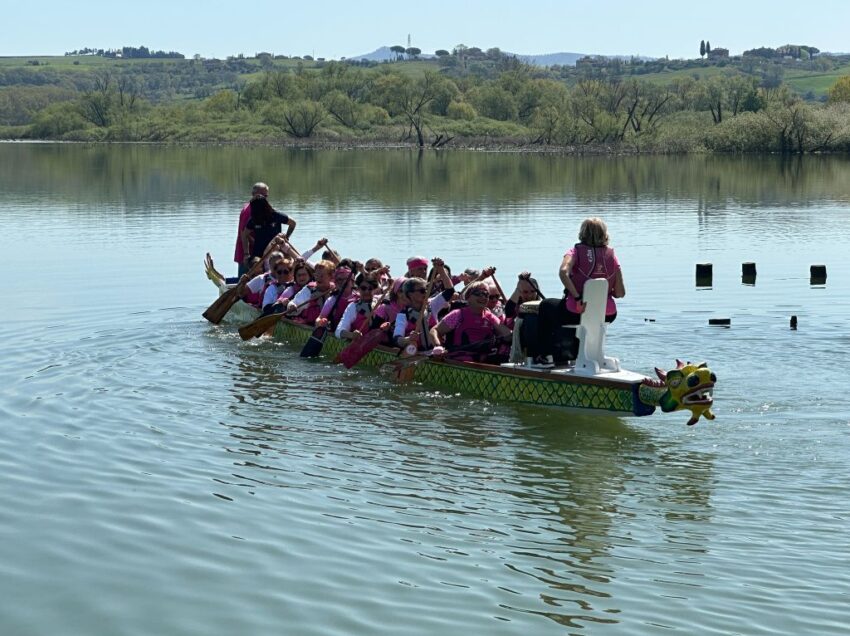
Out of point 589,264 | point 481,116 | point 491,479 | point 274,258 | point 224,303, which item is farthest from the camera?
point 481,116

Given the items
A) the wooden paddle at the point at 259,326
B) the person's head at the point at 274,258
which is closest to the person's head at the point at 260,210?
the person's head at the point at 274,258

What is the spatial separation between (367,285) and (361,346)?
3.27ft

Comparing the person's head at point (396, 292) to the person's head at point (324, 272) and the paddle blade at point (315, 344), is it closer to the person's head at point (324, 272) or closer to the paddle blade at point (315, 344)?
the paddle blade at point (315, 344)

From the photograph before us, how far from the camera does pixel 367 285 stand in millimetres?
18984

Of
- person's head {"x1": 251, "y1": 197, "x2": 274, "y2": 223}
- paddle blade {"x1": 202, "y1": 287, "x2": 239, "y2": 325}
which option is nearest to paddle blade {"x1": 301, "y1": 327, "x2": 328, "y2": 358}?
paddle blade {"x1": 202, "y1": 287, "x2": 239, "y2": 325}

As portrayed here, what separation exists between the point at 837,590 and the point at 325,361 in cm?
1092

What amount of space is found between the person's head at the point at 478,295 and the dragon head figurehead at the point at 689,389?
10.4ft

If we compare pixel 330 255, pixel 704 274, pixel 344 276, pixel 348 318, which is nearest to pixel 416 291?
pixel 348 318

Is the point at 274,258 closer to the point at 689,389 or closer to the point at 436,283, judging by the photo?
the point at 436,283

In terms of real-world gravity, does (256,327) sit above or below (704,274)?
below

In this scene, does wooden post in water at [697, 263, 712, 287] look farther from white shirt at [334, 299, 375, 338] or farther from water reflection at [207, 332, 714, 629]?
water reflection at [207, 332, 714, 629]

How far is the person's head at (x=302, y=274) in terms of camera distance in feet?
71.2

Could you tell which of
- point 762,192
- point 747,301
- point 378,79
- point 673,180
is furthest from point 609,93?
point 747,301

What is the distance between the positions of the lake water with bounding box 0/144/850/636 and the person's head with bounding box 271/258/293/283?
1.36 m
